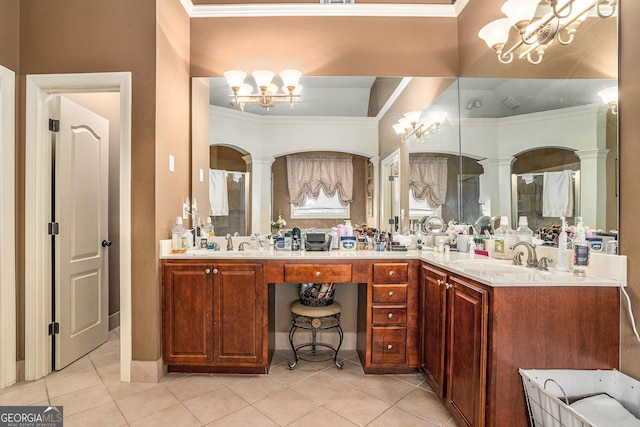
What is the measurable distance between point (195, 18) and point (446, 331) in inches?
122

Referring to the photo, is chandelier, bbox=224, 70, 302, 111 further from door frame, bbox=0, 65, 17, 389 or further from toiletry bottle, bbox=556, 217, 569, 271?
toiletry bottle, bbox=556, 217, 569, 271

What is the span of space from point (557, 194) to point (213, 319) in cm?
226

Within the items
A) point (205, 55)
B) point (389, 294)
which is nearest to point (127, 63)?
point (205, 55)

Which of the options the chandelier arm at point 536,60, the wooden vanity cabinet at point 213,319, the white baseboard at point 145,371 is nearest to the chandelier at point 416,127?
the chandelier arm at point 536,60

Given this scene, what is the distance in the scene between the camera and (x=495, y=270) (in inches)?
69.8

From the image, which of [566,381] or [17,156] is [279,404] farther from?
[17,156]

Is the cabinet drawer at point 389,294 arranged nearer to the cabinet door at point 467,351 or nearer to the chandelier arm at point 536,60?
the cabinet door at point 467,351

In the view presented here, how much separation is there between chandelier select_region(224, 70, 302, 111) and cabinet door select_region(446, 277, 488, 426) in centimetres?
194

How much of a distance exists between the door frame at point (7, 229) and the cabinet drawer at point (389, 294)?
97.3 inches

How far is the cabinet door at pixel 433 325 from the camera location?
6.46ft

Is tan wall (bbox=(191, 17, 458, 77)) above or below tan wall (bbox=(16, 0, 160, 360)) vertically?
above

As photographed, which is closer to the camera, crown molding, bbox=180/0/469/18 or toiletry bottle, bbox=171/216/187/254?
toiletry bottle, bbox=171/216/187/254

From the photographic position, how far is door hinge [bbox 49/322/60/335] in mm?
2435

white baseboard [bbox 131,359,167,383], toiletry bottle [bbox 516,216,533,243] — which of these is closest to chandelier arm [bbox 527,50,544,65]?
toiletry bottle [bbox 516,216,533,243]
